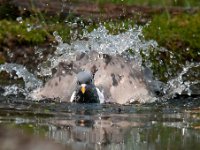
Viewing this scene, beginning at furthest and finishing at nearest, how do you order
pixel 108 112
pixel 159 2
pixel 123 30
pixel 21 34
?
pixel 159 2
pixel 21 34
pixel 123 30
pixel 108 112

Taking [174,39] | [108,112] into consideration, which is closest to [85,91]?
[108,112]

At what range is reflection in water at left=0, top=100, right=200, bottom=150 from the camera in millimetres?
5633

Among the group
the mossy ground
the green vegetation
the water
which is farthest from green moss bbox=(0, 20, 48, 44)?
the green vegetation

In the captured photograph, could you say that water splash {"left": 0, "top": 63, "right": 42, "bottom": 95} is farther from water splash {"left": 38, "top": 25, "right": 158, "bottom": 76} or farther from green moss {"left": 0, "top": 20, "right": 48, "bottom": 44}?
green moss {"left": 0, "top": 20, "right": 48, "bottom": 44}

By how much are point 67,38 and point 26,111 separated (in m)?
3.78

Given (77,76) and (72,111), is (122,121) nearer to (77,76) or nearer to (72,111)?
(72,111)

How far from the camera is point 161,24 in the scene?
39.2 feet

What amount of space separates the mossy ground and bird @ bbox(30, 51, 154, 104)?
1.20 meters

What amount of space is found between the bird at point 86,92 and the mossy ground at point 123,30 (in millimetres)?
1791

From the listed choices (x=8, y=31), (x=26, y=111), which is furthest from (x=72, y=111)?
(x=8, y=31)

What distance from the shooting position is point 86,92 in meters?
9.00

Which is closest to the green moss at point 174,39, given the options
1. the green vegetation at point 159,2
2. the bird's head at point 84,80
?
the green vegetation at point 159,2

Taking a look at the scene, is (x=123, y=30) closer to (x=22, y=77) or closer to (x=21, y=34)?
(x=21, y=34)

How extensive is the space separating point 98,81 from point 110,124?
294cm
